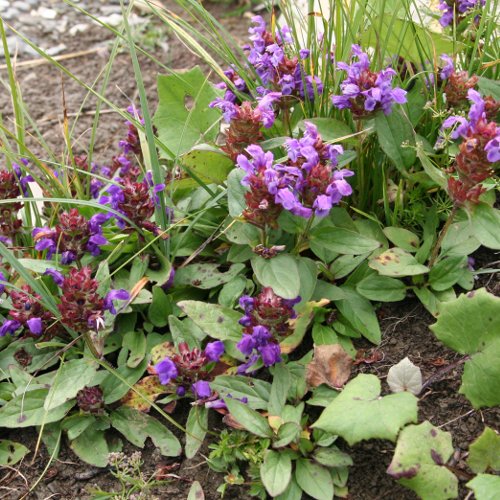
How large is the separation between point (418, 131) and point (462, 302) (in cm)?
76

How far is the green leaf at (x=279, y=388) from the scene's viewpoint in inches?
72.3

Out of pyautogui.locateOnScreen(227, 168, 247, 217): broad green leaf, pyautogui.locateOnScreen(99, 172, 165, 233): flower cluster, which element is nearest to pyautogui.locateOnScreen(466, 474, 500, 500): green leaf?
pyautogui.locateOnScreen(227, 168, 247, 217): broad green leaf

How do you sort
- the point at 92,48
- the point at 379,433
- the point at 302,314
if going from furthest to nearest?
the point at 92,48 → the point at 302,314 → the point at 379,433

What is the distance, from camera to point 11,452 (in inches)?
78.5

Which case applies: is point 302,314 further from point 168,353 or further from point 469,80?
point 469,80

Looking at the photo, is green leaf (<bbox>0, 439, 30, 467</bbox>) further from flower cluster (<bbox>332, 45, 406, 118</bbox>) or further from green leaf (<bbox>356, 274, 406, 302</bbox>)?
flower cluster (<bbox>332, 45, 406, 118</bbox>)

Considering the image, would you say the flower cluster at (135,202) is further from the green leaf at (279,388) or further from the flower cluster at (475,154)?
the flower cluster at (475,154)

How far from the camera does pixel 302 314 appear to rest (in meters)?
2.01

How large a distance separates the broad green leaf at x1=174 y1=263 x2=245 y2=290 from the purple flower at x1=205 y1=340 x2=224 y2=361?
0.82ft

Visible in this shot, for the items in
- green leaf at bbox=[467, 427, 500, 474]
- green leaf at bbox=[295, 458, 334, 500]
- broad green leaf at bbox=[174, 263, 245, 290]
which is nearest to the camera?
green leaf at bbox=[467, 427, 500, 474]

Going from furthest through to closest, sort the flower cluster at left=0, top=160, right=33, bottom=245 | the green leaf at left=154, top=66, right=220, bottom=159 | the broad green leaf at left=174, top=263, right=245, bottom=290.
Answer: the green leaf at left=154, top=66, right=220, bottom=159 → the flower cluster at left=0, top=160, right=33, bottom=245 → the broad green leaf at left=174, top=263, right=245, bottom=290

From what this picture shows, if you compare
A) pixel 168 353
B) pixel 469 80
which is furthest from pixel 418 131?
pixel 168 353

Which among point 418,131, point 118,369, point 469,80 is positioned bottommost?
point 118,369

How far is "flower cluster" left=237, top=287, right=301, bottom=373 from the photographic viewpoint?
183cm
